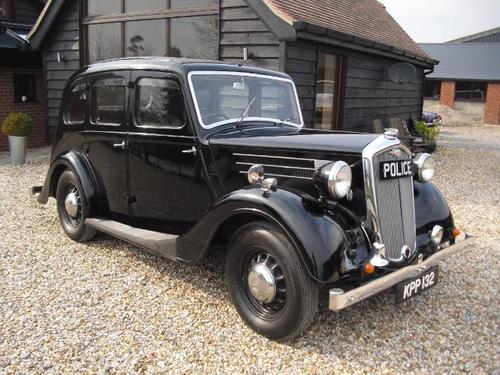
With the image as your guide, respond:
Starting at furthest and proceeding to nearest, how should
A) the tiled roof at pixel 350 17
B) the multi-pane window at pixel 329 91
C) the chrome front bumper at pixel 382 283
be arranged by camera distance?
1. the multi-pane window at pixel 329 91
2. the tiled roof at pixel 350 17
3. the chrome front bumper at pixel 382 283

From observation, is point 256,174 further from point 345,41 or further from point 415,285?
point 345,41

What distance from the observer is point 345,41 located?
848 cm

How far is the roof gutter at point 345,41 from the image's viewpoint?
7.11 metres

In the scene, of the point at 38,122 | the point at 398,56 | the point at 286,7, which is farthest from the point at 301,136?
the point at 38,122

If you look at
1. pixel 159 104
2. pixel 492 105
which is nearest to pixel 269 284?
pixel 159 104

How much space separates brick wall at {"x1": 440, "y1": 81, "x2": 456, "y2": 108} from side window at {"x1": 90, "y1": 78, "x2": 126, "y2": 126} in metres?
25.3

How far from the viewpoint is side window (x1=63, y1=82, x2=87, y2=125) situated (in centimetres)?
490

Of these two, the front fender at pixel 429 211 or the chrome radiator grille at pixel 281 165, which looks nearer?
the chrome radiator grille at pixel 281 165

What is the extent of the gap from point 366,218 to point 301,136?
878 mm

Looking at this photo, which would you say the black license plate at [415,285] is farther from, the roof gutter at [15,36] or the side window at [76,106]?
the roof gutter at [15,36]

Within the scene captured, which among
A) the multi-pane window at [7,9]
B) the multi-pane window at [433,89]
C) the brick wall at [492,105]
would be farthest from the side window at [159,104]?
the multi-pane window at [433,89]

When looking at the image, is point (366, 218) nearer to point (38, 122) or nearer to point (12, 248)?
point (12, 248)

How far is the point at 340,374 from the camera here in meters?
2.84

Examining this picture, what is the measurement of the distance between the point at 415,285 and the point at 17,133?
869cm
